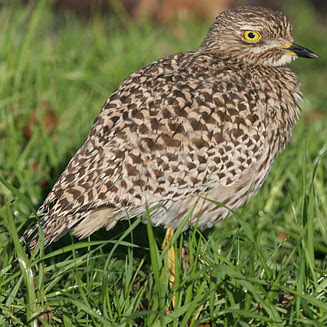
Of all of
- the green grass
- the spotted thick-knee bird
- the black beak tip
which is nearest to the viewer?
the green grass

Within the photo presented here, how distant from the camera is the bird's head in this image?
14.8 feet

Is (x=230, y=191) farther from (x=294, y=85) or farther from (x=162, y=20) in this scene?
(x=162, y=20)

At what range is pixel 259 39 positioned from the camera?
4547mm

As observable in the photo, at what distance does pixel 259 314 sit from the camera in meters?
3.24

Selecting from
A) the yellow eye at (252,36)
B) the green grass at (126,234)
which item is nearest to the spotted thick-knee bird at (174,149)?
the green grass at (126,234)

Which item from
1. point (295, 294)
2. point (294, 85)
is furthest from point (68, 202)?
point (294, 85)

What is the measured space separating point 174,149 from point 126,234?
695mm

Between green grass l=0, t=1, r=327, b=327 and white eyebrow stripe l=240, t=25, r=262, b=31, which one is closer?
green grass l=0, t=1, r=327, b=327

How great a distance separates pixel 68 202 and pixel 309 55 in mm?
1768

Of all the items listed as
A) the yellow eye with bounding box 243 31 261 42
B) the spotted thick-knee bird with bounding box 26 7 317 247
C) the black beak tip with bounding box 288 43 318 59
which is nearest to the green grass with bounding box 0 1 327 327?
the spotted thick-knee bird with bounding box 26 7 317 247

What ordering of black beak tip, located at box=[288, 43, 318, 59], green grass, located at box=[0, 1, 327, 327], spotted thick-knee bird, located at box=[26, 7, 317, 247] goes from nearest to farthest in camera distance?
green grass, located at box=[0, 1, 327, 327] < spotted thick-knee bird, located at box=[26, 7, 317, 247] < black beak tip, located at box=[288, 43, 318, 59]

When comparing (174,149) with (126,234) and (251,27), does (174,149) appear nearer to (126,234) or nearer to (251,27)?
(126,234)

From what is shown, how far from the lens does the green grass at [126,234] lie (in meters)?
3.26

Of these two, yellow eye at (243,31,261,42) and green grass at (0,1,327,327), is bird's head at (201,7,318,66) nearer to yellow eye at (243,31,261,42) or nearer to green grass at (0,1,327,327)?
yellow eye at (243,31,261,42)
